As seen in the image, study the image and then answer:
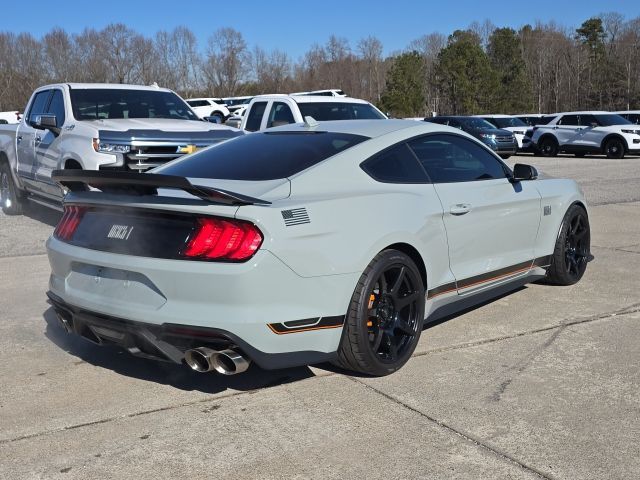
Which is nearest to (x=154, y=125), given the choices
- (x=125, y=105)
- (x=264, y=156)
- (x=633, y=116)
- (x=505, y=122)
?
(x=125, y=105)

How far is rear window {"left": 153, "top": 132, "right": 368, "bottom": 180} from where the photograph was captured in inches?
172

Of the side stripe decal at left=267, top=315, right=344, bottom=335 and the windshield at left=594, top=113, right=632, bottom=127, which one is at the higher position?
the windshield at left=594, top=113, right=632, bottom=127

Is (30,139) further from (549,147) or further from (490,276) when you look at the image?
(549,147)

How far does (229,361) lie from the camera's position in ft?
12.0

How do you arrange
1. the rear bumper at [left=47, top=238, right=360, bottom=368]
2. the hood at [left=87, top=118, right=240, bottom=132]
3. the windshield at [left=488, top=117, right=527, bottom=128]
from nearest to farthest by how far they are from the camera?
the rear bumper at [left=47, top=238, right=360, bottom=368], the hood at [left=87, top=118, right=240, bottom=132], the windshield at [left=488, top=117, right=527, bottom=128]

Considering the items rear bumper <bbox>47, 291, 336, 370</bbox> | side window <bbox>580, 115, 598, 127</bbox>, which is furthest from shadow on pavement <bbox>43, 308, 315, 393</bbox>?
side window <bbox>580, 115, 598, 127</bbox>

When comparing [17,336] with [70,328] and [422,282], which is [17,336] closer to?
[70,328]

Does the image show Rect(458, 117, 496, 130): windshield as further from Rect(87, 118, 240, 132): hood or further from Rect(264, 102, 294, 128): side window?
Rect(87, 118, 240, 132): hood

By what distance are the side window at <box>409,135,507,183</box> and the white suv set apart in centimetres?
2027

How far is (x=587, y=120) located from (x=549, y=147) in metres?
1.69

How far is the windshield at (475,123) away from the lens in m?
25.6

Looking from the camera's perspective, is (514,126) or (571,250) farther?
(514,126)

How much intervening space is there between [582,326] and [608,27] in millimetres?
75692

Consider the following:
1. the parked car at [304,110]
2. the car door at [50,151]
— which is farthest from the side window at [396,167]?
the parked car at [304,110]
